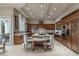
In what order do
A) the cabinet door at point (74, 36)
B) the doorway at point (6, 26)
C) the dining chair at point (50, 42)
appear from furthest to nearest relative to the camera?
1. the doorway at point (6, 26)
2. the dining chair at point (50, 42)
3. the cabinet door at point (74, 36)

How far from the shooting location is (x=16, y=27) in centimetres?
783

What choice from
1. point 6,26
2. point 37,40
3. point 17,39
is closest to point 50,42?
point 37,40

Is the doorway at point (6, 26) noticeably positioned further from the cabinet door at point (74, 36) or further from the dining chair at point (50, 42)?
the cabinet door at point (74, 36)

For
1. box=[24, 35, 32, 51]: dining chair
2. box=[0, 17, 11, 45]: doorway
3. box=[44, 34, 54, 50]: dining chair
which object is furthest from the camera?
box=[0, 17, 11, 45]: doorway

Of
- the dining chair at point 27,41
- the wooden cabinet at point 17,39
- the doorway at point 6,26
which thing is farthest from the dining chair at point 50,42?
the doorway at point 6,26

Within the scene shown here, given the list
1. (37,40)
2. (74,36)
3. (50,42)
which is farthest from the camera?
(37,40)

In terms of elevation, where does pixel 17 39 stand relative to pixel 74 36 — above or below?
below

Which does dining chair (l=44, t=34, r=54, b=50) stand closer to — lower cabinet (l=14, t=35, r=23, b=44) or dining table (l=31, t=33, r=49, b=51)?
dining table (l=31, t=33, r=49, b=51)

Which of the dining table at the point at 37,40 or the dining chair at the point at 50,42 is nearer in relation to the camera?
the dining chair at the point at 50,42

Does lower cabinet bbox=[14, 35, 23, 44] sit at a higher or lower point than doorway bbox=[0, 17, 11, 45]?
lower

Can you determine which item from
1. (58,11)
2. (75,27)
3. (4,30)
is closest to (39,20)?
(58,11)

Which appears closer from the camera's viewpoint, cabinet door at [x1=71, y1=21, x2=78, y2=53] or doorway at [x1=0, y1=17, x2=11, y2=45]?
cabinet door at [x1=71, y1=21, x2=78, y2=53]

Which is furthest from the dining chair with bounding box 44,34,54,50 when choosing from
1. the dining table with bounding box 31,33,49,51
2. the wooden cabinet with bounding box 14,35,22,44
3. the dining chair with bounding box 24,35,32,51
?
the wooden cabinet with bounding box 14,35,22,44

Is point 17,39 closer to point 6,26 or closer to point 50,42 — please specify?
point 6,26
